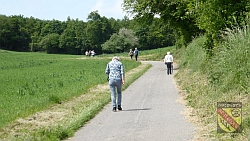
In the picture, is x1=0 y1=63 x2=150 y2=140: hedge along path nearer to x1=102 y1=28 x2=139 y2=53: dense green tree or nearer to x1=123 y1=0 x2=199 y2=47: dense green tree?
x1=123 y1=0 x2=199 y2=47: dense green tree

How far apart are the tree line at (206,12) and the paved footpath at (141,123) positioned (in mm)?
3455

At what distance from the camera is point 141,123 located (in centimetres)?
950

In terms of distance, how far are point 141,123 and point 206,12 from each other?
7545 millimetres

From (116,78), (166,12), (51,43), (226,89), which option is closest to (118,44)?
(51,43)

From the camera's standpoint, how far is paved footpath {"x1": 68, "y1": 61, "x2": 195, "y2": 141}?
26.7 feet

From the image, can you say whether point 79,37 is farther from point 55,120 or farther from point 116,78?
point 55,120

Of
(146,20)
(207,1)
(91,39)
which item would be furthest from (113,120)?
Result: (91,39)

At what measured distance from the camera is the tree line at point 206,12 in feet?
47.0

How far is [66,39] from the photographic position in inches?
4675

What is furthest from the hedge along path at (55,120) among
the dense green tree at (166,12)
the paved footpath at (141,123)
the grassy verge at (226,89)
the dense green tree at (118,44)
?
the dense green tree at (118,44)

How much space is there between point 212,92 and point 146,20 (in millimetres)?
22369

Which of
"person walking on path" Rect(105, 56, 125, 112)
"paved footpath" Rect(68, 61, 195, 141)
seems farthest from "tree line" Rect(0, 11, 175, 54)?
"person walking on path" Rect(105, 56, 125, 112)

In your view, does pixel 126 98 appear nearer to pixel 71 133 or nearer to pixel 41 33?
pixel 71 133

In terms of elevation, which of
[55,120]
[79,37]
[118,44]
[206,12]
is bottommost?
[55,120]
